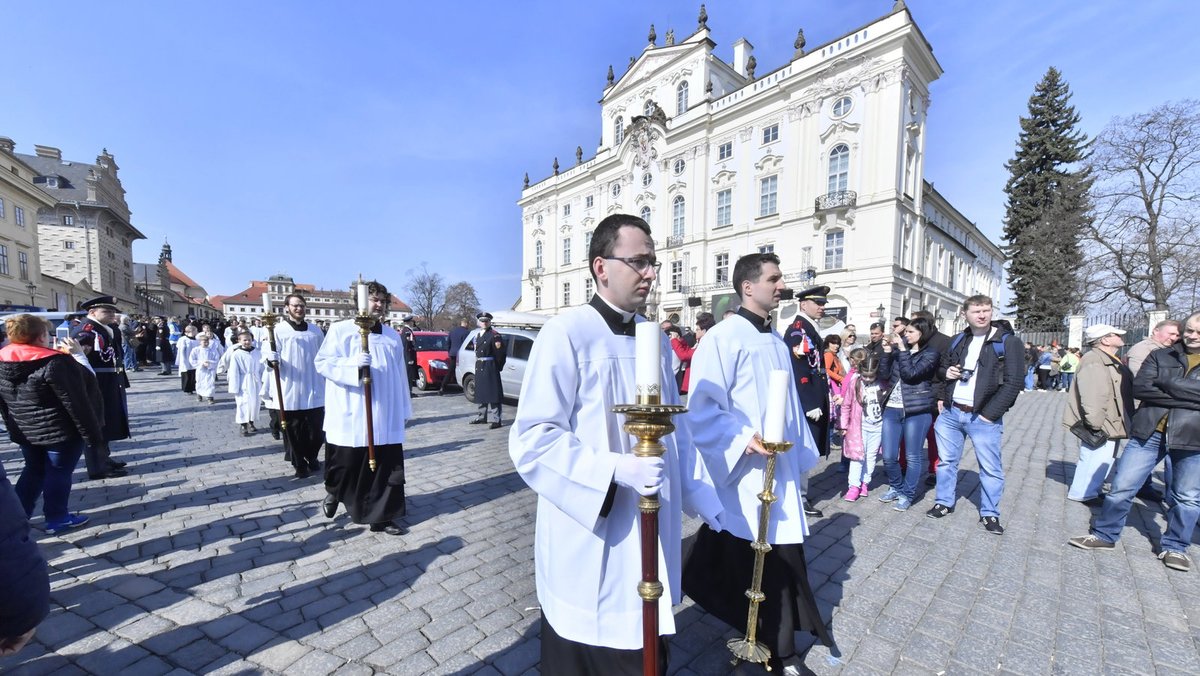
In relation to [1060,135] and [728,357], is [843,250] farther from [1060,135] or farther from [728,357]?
[728,357]

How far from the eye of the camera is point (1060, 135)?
29.2m

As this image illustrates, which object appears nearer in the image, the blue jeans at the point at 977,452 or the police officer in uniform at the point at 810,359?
the police officer in uniform at the point at 810,359

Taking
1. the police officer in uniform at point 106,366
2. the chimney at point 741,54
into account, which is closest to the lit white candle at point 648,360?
the police officer in uniform at point 106,366

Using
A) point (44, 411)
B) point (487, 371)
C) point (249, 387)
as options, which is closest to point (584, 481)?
point (44, 411)

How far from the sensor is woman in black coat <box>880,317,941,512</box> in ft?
15.0

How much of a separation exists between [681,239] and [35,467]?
32.7 meters

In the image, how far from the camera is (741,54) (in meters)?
34.7

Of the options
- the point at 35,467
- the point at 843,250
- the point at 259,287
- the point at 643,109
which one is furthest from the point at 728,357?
the point at 259,287

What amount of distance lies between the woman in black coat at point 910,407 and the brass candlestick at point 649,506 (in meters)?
4.38

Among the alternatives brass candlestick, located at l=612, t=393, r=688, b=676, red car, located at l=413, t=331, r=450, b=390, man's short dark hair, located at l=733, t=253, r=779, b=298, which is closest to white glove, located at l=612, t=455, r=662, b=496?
brass candlestick, located at l=612, t=393, r=688, b=676

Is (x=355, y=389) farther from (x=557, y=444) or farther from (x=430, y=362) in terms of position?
(x=430, y=362)

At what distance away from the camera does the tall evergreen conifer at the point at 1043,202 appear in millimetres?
24312

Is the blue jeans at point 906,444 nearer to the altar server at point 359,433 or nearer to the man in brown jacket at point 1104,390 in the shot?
the man in brown jacket at point 1104,390

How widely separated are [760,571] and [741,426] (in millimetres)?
630
